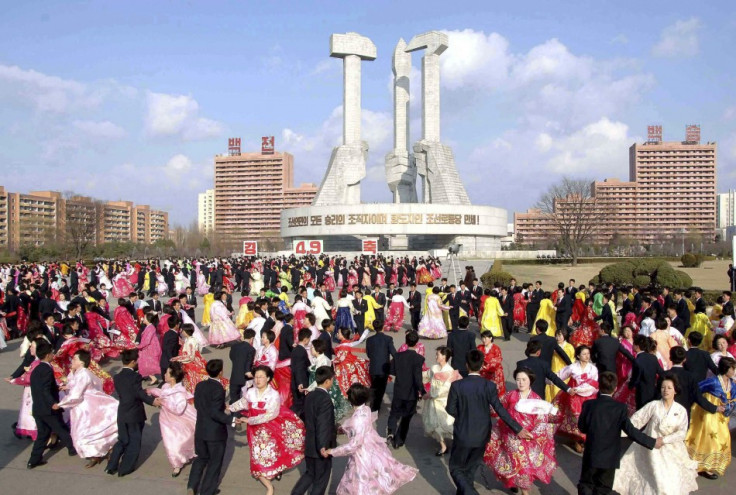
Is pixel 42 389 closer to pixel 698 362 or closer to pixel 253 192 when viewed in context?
pixel 698 362

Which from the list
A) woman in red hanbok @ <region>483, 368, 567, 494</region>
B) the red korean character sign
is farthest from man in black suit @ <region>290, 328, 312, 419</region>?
the red korean character sign

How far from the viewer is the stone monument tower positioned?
48812 millimetres

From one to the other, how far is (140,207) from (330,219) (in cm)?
8117

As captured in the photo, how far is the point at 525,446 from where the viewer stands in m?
4.95

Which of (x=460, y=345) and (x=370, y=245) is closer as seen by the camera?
(x=460, y=345)

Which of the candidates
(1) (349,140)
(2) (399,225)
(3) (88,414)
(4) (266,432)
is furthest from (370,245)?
(4) (266,432)

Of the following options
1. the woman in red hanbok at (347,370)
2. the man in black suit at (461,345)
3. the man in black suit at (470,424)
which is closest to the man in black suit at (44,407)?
the woman in red hanbok at (347,370)

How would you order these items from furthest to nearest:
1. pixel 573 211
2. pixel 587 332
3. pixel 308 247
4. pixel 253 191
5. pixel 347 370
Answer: pixel 253 191
pixel 573 211
pixel 308 247
pixel 587 332
pixel 347 370

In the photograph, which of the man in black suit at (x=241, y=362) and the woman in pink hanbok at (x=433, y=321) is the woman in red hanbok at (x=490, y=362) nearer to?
the man in black suit at (x=241, y=362)

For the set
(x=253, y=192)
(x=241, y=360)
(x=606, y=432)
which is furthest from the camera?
(x=253, y=192)

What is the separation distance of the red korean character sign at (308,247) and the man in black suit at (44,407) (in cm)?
2717

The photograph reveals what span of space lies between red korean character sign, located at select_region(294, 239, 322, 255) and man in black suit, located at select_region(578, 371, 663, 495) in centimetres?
2880

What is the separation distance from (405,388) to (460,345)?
4.57ft

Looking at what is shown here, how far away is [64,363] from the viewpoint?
6910mm
